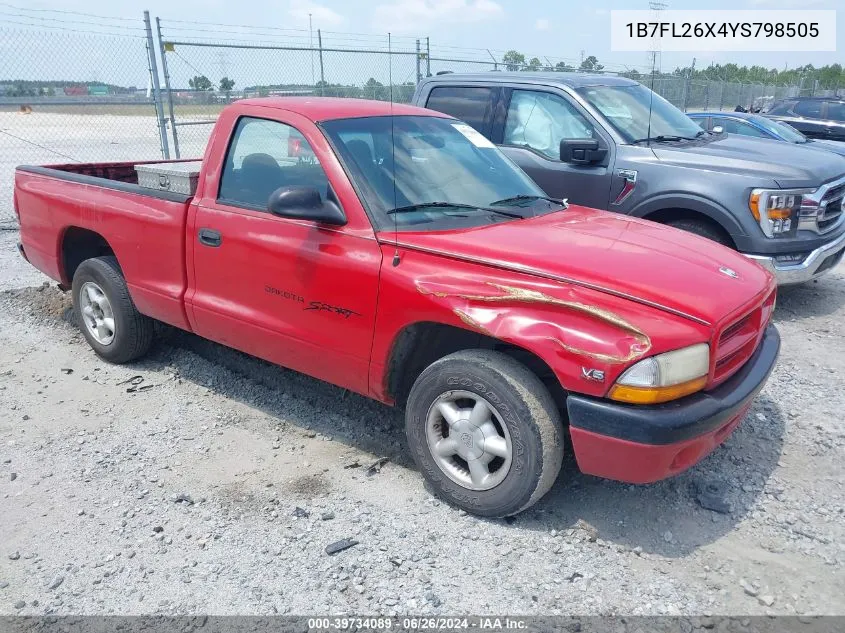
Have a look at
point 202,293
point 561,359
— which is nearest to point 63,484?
point 202,293

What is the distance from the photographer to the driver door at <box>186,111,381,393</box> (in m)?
3.40

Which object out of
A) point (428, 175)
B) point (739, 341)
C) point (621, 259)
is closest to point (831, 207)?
point (739, 341)

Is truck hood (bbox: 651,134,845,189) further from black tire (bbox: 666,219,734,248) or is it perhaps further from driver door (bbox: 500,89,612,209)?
driver door (bbox: 500,89,612,209)

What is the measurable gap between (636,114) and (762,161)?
126 centimetres

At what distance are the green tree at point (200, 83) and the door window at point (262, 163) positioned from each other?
298 inches

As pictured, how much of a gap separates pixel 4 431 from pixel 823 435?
469 centimetres

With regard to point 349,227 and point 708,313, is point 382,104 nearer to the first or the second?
point 349,227

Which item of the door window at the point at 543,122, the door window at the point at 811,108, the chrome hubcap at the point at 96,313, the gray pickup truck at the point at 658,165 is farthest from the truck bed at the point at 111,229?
the door window at the point at 811,108

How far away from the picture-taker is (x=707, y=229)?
5.79 meters

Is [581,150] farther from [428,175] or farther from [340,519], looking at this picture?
[340,519]

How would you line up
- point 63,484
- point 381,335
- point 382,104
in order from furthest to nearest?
1. point 382,104
2. point 63,484
3. point 381,335

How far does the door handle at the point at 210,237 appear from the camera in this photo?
3896mm

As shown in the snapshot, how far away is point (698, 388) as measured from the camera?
2.85 metres

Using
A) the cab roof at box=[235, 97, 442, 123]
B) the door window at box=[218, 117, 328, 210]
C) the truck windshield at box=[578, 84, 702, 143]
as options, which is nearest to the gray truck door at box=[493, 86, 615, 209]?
the truck windshield at box=[578, 84, 702, 143]
